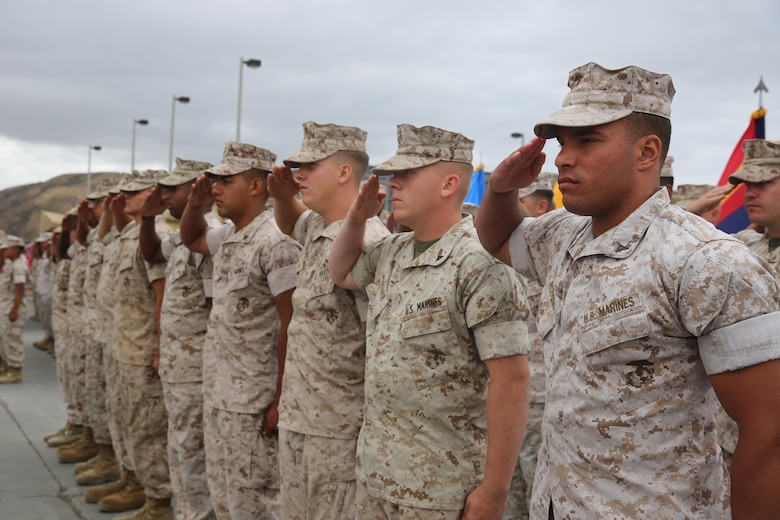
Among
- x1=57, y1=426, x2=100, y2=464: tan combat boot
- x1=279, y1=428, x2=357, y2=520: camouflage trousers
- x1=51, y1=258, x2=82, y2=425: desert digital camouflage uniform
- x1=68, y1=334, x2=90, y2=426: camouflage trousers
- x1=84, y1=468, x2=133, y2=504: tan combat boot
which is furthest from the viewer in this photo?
x1=51, y1=258, x2=82, y2=425: desert digital camouflage uniform

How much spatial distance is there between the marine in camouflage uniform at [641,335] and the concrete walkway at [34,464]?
4540 millimetres

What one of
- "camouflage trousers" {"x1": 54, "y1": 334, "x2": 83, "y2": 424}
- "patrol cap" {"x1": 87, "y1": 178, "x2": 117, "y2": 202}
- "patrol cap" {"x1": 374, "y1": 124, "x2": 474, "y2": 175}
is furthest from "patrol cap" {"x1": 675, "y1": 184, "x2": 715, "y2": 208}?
"camouflage trousers" {"x1": 54, "y1": 334, "x2": 83, "y2": 424}

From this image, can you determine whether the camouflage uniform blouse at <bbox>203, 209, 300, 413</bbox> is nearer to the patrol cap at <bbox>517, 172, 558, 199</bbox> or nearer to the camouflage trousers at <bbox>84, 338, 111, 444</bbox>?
the patrol cap at <bbox>517, 172, 558, 199</bbox>

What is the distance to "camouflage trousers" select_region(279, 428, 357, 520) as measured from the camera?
315 centimetres

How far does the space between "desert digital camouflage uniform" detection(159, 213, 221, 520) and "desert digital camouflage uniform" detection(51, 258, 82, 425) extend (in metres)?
3.12

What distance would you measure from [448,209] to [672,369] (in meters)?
1.25

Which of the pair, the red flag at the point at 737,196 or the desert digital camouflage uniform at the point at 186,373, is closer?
the desert digital camouflage uniform at the point at 186,373

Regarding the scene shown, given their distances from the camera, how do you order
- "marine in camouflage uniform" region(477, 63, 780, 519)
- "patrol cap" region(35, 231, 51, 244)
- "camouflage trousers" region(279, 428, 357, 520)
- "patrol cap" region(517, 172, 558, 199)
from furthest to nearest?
1. "patrol cap" region(35, 231, 51, 244)
2. "patrol cap" region(517, 172, 558, 199)
3. "camouflage trousers" region(279, 428, 357, 520)
4. "marine in camouflage uniform" region(477, 63, 780, 519)

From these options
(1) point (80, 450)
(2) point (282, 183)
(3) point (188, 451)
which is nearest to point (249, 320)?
(2) point (282, 183)

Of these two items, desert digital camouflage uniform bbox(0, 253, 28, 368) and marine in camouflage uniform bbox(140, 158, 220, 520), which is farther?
desert digital camouflage uniform bbox(0, 253, 28, 368)

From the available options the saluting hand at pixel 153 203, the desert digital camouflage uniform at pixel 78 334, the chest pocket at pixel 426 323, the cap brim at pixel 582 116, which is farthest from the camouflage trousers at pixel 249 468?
the desert digital camouflage uniform at pixel 78 334

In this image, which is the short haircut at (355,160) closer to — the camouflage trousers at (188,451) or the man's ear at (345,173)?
the man's ear at (345,173)

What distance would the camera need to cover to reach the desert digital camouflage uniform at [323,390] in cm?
319

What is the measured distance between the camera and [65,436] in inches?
297
